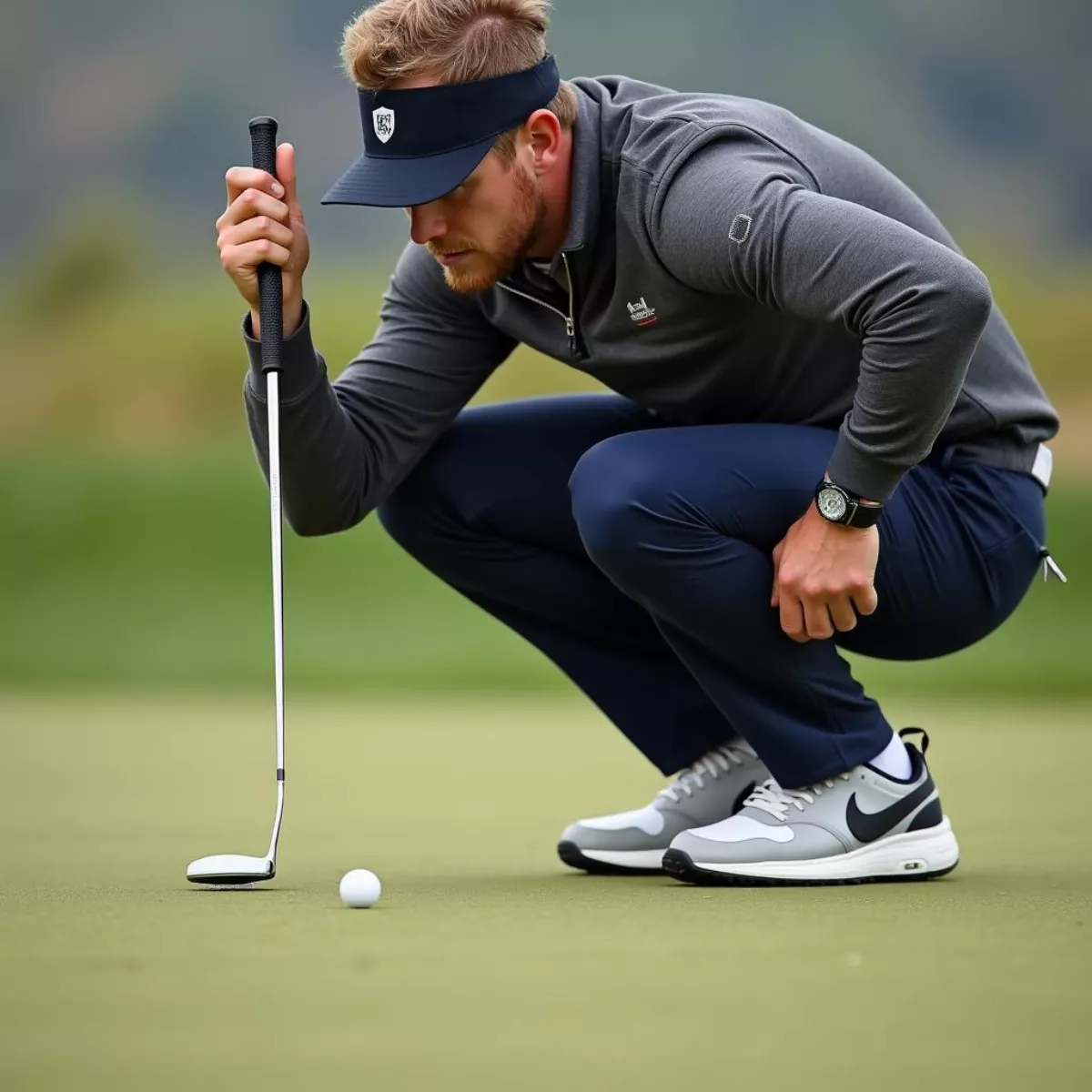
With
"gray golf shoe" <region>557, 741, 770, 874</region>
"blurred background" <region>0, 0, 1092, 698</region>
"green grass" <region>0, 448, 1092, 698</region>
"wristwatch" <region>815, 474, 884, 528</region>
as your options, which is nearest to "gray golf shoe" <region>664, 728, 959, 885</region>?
"gray golf shoe" <region>557, 741, 770, 874</region>

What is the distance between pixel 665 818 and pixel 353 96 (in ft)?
24.3

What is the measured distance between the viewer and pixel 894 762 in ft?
7.18

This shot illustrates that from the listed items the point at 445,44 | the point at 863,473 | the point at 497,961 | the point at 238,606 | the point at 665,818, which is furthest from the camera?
the point at 238,606

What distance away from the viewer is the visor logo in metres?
2.10

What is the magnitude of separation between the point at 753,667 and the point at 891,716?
3.39 meters

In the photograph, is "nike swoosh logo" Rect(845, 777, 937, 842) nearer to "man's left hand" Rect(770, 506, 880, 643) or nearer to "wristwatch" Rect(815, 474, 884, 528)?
"man's left hand" Rect(770, 506, 880, 643)

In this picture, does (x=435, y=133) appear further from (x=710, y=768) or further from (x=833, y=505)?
(x=710, y=768)

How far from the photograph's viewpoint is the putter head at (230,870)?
6.73 ft

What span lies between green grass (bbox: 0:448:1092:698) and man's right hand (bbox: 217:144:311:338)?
4370 millimetres

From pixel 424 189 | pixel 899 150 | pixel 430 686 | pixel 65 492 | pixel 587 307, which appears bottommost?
pixel 430 686

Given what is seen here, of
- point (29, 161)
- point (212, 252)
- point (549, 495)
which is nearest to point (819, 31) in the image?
point (212, 252)

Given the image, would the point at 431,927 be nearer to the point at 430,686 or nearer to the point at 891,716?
the point at 891,716

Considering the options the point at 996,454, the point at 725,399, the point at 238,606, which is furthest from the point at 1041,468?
the point at 238,606

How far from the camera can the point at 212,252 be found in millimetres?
9484
